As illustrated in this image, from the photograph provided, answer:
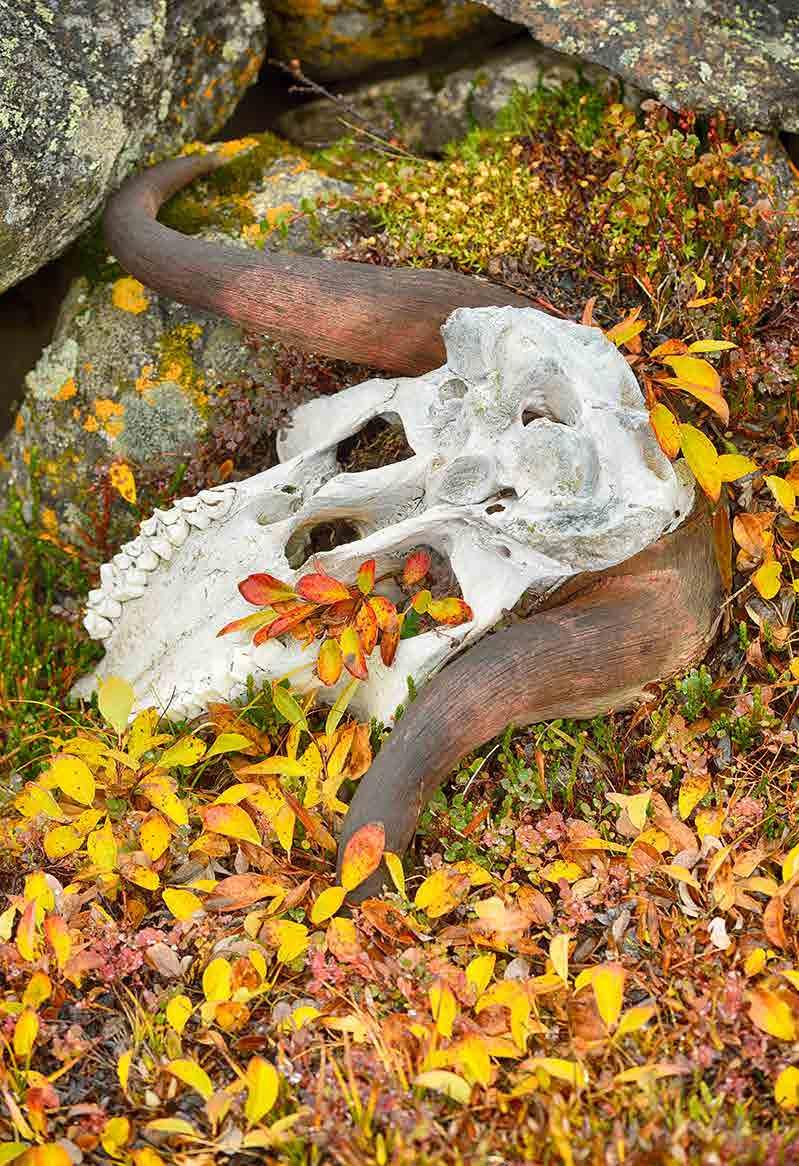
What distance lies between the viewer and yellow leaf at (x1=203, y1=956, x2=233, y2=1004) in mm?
2742

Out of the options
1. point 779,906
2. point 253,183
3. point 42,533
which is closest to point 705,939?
point 779,906

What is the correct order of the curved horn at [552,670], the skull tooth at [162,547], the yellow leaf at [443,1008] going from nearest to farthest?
1. the yellow leaf at [443,1008]
2. the curved horn at [552,670]
3. the skull tooth at [162,547]

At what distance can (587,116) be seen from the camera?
4340 millimetres

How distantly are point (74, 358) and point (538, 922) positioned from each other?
9.39 ft

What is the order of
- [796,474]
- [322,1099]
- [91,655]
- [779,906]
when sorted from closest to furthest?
[322,1099]
[779,906]
[796,474]
[91,655]

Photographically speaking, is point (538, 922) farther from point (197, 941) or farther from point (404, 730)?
point (197, 941)

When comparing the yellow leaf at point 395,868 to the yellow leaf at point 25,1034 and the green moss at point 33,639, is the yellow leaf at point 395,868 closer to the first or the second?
the yellow leaf at point 25,1034

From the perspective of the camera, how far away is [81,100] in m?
3.74

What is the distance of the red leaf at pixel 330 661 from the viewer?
10.7 ft

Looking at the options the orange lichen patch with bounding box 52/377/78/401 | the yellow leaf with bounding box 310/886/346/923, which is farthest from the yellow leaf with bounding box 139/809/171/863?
the orange lichen patch with bounding box 52/377/78/401

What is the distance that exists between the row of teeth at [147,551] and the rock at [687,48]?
2.11 metres

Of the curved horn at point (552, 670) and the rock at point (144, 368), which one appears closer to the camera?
the curved horn at point (552, 670)

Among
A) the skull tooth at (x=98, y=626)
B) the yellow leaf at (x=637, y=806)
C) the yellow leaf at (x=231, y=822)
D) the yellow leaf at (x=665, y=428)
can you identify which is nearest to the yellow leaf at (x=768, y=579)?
the yellow leaf at (x=665, y=428)

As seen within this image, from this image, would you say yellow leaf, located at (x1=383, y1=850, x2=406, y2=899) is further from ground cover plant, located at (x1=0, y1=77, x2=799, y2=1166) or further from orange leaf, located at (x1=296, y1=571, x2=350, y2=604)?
orange leaf, located at (x1=296, y1=571, x2=350, y2=604)
